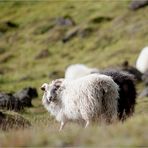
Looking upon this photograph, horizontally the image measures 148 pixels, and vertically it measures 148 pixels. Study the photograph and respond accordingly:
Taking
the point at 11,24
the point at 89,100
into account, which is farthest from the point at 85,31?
the point at 89,100

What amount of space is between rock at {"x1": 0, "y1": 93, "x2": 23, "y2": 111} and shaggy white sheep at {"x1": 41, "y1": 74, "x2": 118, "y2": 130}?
1023cm

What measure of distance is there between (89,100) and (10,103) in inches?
479

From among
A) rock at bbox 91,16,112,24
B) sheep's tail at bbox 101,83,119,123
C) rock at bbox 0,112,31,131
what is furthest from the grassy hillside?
sheep's tail at bbox 101,83,119,123

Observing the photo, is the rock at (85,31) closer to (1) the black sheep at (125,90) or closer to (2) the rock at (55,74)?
(2) the rock at (55,74)

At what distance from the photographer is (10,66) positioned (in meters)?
63.3

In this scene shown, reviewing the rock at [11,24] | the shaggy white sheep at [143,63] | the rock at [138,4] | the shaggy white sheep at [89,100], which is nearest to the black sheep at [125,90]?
the shaggy white sheep at [89,100]

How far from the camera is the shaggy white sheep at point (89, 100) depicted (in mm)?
16500

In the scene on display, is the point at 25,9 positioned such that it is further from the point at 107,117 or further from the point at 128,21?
the point at 107,117

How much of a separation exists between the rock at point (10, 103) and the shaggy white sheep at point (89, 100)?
1023 cm

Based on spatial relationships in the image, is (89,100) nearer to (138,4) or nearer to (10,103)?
(10,103)

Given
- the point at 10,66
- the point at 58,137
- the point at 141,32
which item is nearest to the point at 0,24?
the point at 10,66

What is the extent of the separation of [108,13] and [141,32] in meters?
14.3

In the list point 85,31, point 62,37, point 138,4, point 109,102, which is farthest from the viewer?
point 138,4

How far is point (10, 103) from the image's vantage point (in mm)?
28094
